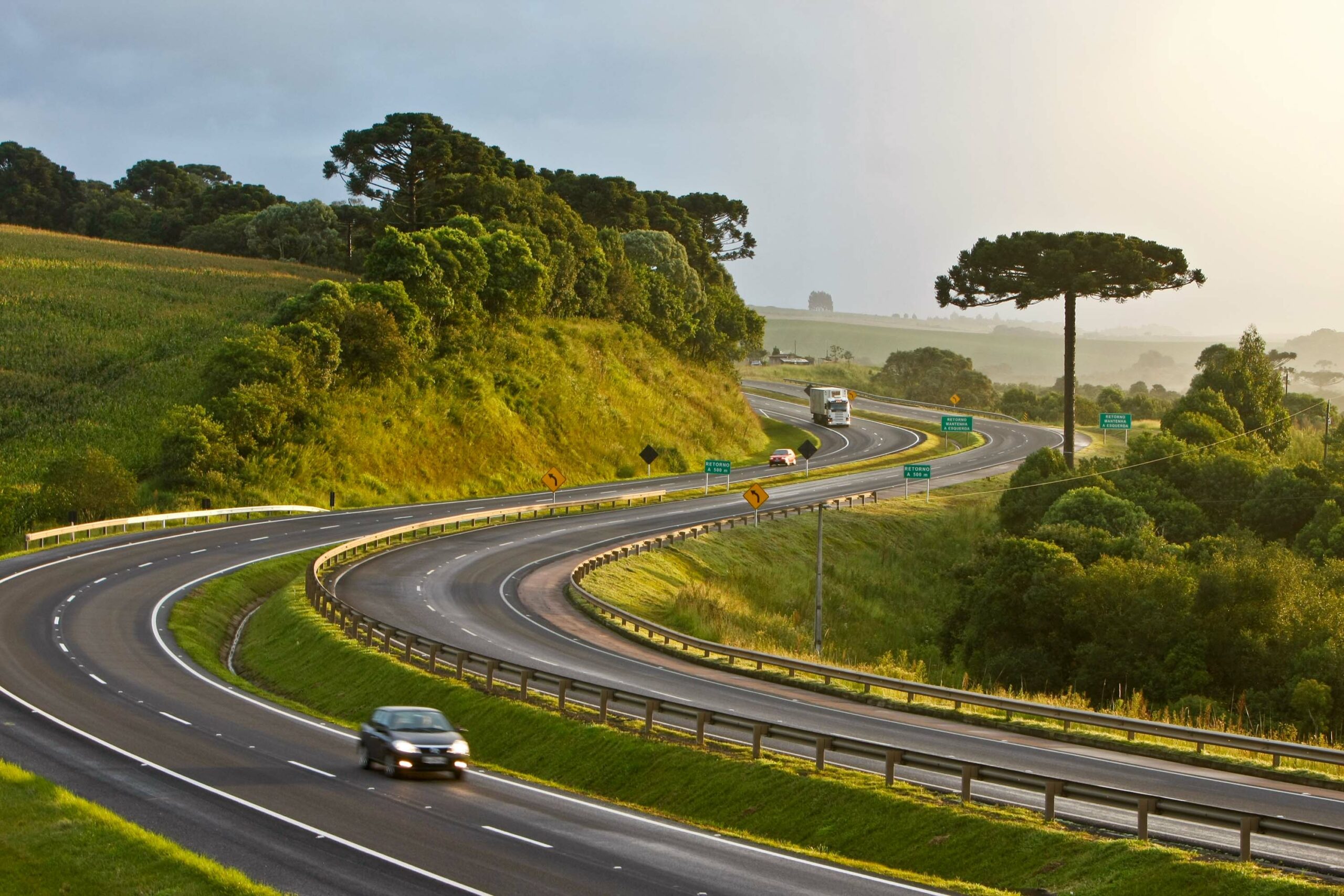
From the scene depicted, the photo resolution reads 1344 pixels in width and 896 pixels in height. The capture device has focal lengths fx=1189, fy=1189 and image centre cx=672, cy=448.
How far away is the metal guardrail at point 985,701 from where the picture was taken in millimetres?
22328

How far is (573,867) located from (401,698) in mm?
15823

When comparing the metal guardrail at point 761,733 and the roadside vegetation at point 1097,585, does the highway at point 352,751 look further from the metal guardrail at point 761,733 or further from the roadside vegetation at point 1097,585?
the roadside vegetation at point 1097,585

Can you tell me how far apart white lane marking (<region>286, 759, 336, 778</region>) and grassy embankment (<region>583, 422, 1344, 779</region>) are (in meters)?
14.3

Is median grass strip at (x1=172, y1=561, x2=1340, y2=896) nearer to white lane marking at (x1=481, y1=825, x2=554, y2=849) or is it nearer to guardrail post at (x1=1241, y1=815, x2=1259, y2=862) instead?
guardrail post at (x1=1241, y1=815, x2=1259, y2=862)

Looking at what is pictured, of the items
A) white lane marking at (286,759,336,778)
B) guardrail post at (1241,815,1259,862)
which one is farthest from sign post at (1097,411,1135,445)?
white lane marking at (286,759,336,778)


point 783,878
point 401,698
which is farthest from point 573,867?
point 401,698

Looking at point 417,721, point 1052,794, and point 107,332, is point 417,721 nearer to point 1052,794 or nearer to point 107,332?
point 1052,794

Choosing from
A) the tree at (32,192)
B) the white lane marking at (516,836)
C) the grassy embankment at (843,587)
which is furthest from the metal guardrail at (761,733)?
the tree at (32,192)

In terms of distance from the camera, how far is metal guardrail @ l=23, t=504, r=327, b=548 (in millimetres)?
53812

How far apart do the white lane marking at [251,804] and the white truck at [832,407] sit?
96999mm

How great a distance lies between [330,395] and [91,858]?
61.8m

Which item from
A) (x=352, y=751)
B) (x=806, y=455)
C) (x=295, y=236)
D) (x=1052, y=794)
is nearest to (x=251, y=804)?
(x=352, y=751)

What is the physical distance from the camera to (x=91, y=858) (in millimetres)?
15906

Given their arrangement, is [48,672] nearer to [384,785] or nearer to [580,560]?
[384,785]
